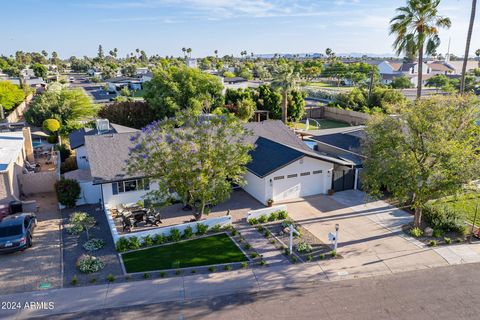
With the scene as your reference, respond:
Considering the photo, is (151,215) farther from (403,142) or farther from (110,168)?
(403,142)

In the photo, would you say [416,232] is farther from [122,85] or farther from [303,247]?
[122,85]

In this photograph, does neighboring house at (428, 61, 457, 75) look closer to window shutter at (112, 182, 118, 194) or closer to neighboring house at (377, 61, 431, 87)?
neighboring house at (377, 61, 431, 87)

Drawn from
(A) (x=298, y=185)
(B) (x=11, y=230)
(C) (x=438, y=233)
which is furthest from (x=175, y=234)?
(C) (x=438, y=233)

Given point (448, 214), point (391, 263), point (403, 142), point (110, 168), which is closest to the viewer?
point (391, 263)

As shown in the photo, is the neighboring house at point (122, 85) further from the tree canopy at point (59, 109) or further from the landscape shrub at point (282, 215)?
the landscape shrub at point (282, 215)

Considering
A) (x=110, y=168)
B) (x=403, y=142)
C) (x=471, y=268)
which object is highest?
(x=403, y=142)

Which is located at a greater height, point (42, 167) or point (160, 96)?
point (160, 96)

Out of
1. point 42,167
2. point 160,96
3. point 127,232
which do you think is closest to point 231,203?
point 127,232
